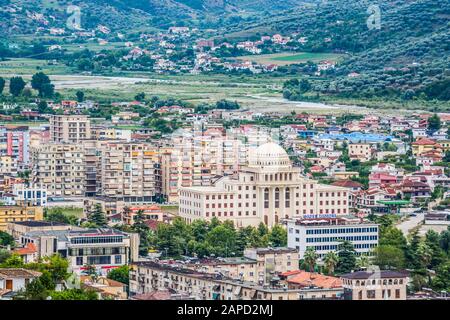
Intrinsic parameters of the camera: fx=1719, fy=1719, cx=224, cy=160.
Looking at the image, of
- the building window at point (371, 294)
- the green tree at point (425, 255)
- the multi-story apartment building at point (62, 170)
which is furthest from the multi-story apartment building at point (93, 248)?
the multi-story apartment building at point (62, 170)

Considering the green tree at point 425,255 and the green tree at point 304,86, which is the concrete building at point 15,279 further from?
the green tree at point 304,86

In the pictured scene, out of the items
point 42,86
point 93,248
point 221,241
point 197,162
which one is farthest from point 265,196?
point 42,86

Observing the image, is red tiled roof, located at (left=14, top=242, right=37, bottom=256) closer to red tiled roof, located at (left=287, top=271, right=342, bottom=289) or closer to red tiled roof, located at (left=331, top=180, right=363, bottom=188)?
red tiled roof, located at (left=287, top=271, right=342, bottom=289)

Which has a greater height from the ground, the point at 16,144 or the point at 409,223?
the point at 16,144

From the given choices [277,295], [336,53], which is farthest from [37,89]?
[277,295]

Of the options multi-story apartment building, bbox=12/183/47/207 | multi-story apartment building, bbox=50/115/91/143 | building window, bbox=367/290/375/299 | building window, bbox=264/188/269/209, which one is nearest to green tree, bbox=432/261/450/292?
building window, bbox=367/290/375/299

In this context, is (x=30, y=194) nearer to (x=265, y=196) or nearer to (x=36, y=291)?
(x=265, y=196)
